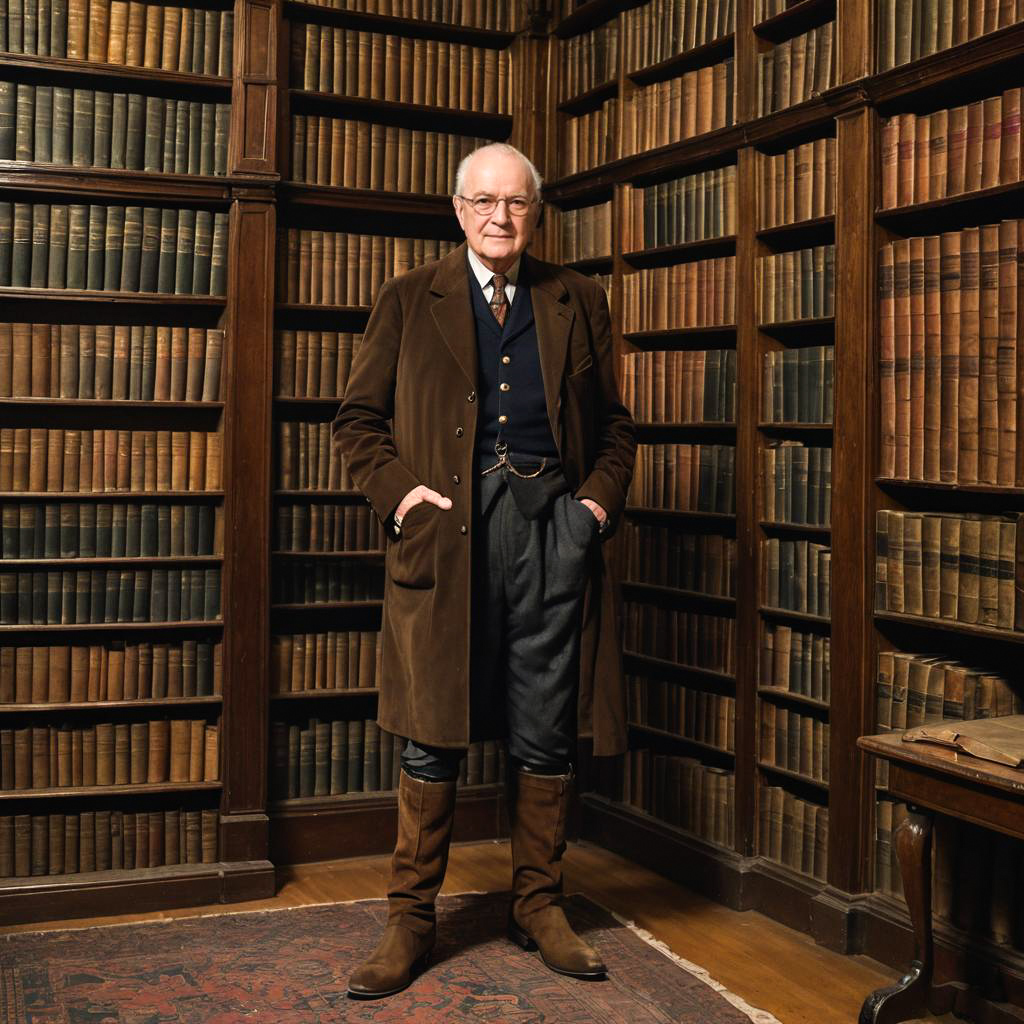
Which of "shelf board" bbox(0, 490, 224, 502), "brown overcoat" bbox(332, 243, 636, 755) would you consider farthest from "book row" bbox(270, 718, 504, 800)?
"brown overcoat" bbox(332, 243, 636, 755)

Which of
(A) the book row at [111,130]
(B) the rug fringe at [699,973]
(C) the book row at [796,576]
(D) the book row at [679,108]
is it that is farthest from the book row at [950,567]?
(A) the book row at [111,130]

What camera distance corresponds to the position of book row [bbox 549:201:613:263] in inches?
166

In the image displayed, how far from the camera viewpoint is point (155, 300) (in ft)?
12.6

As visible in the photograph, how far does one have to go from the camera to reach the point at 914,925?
8.77ft

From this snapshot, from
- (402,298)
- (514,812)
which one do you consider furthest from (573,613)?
(402,298)

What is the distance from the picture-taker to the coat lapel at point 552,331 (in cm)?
300

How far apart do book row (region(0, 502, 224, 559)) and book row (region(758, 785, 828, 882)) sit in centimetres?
173

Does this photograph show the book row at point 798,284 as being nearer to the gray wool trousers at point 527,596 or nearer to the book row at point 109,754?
the gray wool trousers at point 527,596

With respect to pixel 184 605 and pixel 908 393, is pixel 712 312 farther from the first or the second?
pixel 184 605

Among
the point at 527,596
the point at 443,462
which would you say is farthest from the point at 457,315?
the point at 527,596

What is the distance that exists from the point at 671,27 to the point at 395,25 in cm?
90

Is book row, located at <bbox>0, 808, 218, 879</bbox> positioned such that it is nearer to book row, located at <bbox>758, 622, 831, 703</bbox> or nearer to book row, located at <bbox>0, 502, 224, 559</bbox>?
book row, located at <bbox>0, 502, 224, 559</bbox>

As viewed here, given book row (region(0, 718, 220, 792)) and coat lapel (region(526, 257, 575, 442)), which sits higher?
coat lapel (region(526, 257, 575, 442))

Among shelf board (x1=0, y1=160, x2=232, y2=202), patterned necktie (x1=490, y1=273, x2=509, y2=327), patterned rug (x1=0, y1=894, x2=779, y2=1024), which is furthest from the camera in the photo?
shelf board (x1=0, y1=160, x2=232, y2=202)
